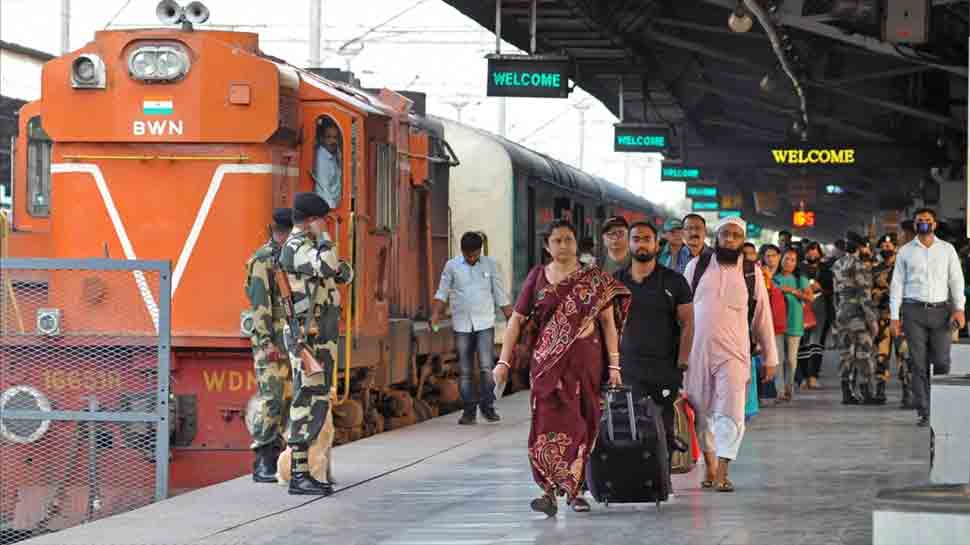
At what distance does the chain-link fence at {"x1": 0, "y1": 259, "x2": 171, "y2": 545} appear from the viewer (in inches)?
490

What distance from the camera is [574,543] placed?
9.74 metres

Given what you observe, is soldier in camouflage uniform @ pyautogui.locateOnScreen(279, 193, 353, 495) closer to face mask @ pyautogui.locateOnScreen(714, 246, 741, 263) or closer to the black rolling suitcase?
the black rolling suitcase

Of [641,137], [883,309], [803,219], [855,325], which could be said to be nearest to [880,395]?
[855,325]

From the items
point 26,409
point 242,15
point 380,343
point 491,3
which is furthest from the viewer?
point 242,15

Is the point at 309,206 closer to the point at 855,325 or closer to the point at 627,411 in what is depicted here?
the point at 627,411

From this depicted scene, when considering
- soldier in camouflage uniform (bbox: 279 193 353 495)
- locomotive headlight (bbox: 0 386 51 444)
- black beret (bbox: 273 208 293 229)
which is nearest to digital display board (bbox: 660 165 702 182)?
black beret (bbox: 273 208 293 229)

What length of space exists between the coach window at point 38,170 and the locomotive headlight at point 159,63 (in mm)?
1497

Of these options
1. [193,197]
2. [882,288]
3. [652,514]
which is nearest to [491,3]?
[882,288]

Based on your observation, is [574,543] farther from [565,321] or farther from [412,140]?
[412,140]

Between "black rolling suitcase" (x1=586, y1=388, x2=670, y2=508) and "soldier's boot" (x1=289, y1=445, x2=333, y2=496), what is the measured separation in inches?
74.4

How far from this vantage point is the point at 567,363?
10906 millimetres

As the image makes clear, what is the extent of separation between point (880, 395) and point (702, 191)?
3249cm

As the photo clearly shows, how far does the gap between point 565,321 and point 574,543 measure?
166 centimetres

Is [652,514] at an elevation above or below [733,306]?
below
